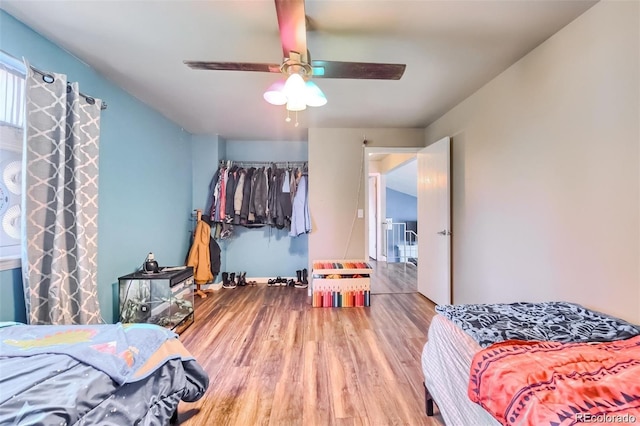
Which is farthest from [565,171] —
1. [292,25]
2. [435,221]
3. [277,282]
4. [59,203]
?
[277,282]

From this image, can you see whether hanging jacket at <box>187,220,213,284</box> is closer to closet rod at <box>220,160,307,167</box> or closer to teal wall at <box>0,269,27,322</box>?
closet rod at <box>220,160,307,167</box>

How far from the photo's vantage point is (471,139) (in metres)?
2.60

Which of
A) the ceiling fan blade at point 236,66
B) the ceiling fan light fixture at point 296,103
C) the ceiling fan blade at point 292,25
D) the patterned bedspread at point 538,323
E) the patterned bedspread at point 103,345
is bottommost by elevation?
the patterned bedspread at point 103,345

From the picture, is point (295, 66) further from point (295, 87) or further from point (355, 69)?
point (355, 69)

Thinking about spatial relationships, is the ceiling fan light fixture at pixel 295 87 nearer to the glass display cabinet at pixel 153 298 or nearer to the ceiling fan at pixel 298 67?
the ceiling fan at pixel 298 67

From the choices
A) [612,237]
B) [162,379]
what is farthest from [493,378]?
[162,379]

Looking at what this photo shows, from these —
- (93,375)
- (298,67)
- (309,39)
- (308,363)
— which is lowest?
(308,363)

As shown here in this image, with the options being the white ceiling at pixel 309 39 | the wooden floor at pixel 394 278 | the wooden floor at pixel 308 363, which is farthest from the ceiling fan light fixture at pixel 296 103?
the wooden floor at pixel 394 278

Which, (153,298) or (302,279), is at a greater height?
(153,298)

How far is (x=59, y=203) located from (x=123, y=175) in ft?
2.76

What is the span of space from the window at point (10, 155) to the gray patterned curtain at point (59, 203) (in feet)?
0.37

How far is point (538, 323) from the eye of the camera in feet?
4.31

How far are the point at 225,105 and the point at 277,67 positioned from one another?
1.46 metres

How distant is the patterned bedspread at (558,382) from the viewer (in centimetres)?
77
